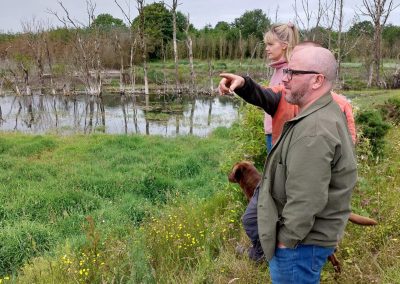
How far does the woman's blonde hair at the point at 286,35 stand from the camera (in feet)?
→ 10.9

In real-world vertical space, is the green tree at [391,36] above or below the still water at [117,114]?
above

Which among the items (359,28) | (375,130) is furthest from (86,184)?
(359,28)

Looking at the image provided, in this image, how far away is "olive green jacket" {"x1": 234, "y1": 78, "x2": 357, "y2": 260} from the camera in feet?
5.94

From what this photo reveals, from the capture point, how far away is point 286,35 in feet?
10.8

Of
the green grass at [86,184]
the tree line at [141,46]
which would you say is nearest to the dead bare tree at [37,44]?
the tree line at [141,46]

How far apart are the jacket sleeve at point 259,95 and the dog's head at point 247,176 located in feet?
2.98

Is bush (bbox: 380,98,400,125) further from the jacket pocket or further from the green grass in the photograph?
the jacket pocket

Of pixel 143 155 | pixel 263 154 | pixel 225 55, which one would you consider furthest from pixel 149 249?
pixel 225 55

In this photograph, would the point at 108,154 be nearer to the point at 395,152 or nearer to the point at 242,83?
the point at 395,152

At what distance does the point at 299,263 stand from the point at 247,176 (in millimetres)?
1618

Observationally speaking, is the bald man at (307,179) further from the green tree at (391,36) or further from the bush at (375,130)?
the green tree at (391,36)

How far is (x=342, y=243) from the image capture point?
12.0 feet

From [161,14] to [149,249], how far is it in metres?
A: 40.6

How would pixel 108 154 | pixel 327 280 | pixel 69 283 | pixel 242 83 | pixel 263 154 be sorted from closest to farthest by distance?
pixel 242 83, pixel 327 280, pixel 69 283, pixel 263 154, pixel 108 154
